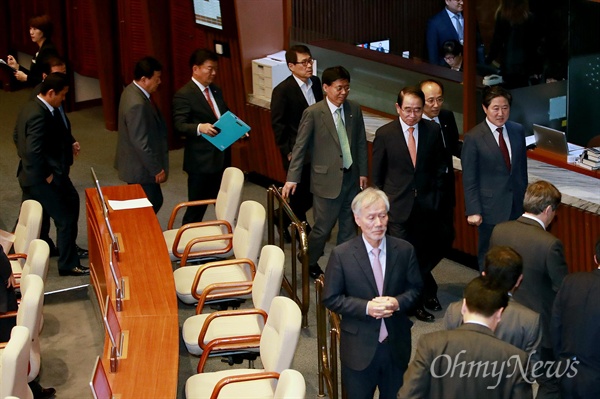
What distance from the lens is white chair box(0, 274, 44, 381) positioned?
5.51m

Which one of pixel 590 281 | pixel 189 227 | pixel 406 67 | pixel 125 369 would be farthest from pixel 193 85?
pixel 590 281

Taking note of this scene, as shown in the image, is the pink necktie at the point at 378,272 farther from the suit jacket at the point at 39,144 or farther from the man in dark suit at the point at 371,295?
the suit jacket at the point at 39,144

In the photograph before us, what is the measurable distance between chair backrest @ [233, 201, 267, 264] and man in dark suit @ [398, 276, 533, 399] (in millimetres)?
2596

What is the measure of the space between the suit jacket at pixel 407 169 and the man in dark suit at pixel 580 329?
80.4 inches

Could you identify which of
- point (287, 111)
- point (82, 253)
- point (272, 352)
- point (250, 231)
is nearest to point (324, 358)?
point (272, 352)

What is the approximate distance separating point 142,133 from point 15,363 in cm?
296

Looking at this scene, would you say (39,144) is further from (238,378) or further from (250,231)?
(238,378)

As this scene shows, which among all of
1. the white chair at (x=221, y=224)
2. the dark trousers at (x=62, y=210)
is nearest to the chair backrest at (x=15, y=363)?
the white chair at (x=221, y=224)

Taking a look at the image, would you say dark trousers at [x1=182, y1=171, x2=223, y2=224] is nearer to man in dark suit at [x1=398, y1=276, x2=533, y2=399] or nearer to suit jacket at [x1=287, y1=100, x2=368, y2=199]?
suit jacket at [x1=287, y1=100, x2=368, y2=199]

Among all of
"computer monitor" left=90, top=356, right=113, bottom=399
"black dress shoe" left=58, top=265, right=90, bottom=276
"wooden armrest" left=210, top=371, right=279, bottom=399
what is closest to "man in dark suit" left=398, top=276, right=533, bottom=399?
"wooden armrest" left=210, top=371, right=279, bottom=399

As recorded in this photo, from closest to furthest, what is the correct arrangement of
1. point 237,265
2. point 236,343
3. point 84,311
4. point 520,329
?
point 520,329
point 236,343
point 237,265
point 84,311

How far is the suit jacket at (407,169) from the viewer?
6.56 meters

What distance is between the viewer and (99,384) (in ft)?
14.3

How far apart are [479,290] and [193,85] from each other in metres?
4.32
